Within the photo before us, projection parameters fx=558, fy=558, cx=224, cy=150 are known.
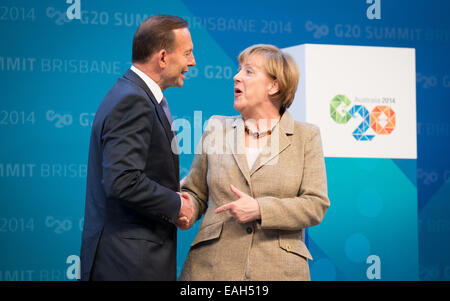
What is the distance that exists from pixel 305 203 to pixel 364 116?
2247 millimetres

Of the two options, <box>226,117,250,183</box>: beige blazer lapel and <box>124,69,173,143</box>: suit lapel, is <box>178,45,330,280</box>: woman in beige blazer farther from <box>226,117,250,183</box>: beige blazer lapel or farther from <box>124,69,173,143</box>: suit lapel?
<box>124,69,173,143</box>: suit lapel

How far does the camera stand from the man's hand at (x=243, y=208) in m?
2.32

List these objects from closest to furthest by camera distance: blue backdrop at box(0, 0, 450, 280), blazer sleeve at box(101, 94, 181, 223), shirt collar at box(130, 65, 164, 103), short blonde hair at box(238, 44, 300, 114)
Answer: blazer sleeve at box(101, 94, 181, 223), shirt collar at box(130, 65, 164, 103), short blonde hair at box(238, 44, 300, 114), blue backdrop at box(0, 0, 450, 280)

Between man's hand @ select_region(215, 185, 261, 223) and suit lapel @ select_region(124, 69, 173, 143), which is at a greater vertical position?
suit lapel @ select_region(124, 69, 173, 143)

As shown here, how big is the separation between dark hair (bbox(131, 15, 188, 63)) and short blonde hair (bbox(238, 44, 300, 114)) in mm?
385

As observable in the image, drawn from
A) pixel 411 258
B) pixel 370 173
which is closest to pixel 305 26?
pixel 370 173

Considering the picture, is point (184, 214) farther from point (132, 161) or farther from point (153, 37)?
point (153, 37)

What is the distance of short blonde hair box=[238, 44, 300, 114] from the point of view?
2.60m

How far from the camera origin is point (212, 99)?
4.61 meters

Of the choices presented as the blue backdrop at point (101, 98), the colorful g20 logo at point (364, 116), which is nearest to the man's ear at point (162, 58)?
the blue backdrop at point (101, 98)

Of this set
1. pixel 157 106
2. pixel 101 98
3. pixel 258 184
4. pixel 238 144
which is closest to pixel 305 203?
pixel 258 184

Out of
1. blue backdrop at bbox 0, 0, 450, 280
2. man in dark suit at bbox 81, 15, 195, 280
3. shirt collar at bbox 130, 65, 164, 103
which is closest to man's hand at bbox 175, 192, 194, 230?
man in dark suit at bbox 81, 15, 195, 280

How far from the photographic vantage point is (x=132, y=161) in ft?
6.93

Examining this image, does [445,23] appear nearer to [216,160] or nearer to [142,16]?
[142,16]
